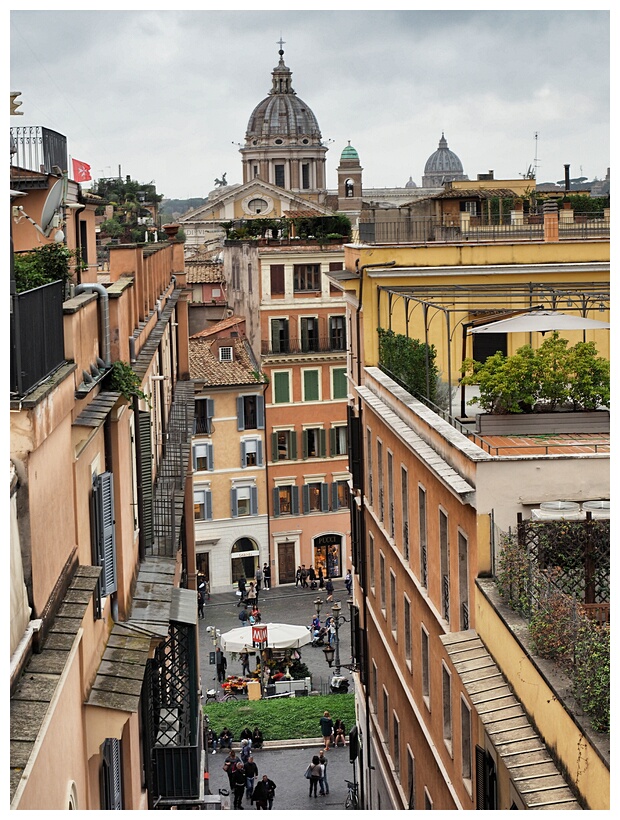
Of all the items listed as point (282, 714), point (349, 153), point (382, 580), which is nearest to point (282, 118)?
point (349, 153)

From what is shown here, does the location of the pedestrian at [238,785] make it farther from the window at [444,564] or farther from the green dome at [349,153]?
the green dome at [349,153]

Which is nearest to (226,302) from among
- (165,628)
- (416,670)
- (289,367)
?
(289,367)

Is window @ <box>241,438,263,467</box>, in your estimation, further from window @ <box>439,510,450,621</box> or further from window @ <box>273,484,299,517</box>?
window @ <box>439,510,450,621</box>

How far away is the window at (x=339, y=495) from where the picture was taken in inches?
1821

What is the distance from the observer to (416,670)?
17547 millimetres

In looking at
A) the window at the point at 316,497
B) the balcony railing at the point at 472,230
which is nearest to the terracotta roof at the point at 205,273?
the window at the point at 316,497

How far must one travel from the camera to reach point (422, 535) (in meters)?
16.8

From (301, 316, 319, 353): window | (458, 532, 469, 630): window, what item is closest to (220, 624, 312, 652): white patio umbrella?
(301, 316, 319, 353): window

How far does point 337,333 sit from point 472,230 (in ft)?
60.4

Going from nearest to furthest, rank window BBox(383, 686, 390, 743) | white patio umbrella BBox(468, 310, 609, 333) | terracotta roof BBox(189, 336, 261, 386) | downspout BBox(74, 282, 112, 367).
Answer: downspout BBox(74, 282, 112, 367) < white patio umbrella BBox(468, 310, 609, 333) < window BBox(383, 686, 390, 743) < terracotta roof BBox(189, 336, 261, 386)

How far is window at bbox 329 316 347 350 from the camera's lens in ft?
151

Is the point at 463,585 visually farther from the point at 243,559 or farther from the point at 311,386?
the point at 243,559

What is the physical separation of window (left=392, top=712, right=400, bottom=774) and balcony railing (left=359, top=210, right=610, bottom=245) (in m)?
8.65

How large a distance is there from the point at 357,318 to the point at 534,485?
13.1 metres
